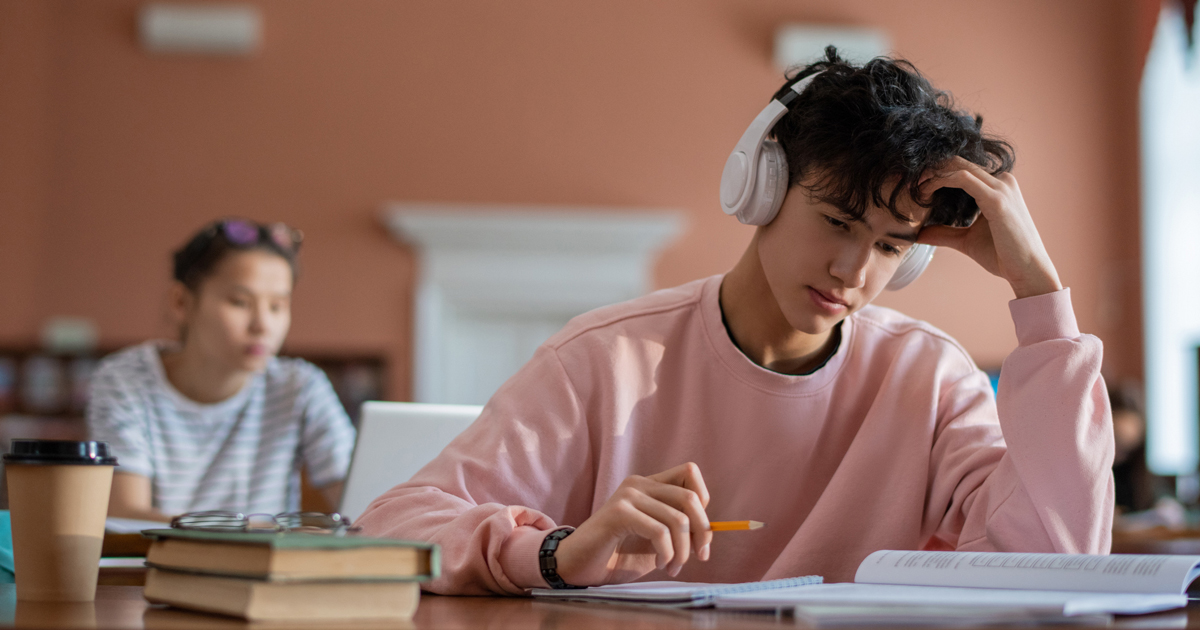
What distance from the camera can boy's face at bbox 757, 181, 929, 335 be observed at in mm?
1072

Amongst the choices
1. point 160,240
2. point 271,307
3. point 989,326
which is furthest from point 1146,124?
point 160,240

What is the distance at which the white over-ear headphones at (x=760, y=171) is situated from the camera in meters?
1.13

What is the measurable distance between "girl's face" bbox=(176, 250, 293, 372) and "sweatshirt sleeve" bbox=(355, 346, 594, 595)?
3.92 feet

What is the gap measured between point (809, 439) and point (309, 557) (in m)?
0.69

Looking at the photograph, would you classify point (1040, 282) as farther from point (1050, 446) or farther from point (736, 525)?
point (736, 525)

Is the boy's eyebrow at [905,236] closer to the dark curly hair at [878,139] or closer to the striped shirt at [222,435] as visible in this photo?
the dark curly hair at [878,139]

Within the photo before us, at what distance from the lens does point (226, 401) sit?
2209 millimetres

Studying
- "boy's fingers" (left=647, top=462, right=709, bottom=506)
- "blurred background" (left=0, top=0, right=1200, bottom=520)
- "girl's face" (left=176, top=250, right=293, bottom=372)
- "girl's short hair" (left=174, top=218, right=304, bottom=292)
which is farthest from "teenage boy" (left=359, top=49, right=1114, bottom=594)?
"blurred background" (left=0, top=0, right=1200, bottom=520)

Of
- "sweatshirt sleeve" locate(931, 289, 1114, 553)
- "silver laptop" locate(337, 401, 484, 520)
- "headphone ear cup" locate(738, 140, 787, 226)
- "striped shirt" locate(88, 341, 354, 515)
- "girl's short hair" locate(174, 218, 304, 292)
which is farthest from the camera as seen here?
"girl's short hair" locate(174, 218, 304, 292)

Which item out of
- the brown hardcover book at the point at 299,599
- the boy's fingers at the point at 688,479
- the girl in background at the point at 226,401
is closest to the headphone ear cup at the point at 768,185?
the boy's fingers at the point at 688,479

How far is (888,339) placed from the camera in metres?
1.27

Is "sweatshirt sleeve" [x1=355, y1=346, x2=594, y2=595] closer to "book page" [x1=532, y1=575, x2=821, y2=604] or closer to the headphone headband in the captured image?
"book page" [x1=532, y1=575, x2=821, y2=604]

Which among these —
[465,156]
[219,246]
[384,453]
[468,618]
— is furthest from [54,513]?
[465,156]

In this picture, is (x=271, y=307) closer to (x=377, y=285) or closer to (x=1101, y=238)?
(x=377, y=285)
